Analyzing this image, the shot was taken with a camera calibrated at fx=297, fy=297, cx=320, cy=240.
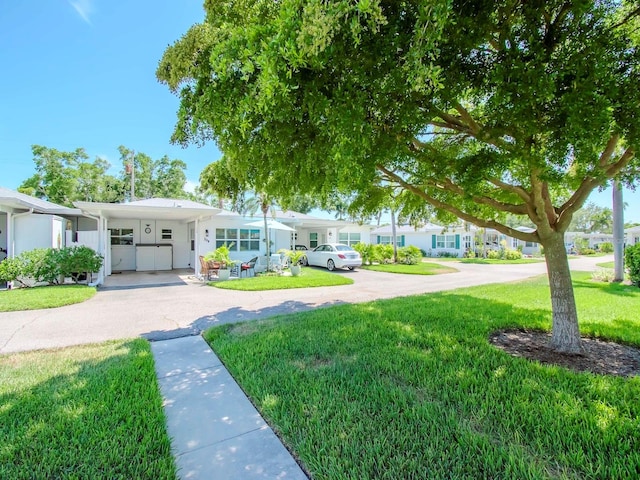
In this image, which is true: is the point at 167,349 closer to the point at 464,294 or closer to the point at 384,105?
the point at 384,105

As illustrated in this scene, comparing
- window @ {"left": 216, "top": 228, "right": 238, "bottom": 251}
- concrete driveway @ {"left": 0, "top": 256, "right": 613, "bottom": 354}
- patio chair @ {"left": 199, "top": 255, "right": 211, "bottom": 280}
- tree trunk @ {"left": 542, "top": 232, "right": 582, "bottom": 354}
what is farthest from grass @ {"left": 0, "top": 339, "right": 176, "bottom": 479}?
window @ {"left": 216, "top": 228, "right": 238, "bottom": 251}

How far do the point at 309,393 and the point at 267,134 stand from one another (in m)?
3.15

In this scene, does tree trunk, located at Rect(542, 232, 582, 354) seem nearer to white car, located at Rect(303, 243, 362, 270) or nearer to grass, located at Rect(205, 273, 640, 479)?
grass, located at Rect(205, 273, 640, 479)

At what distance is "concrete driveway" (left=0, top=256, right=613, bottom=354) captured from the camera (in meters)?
5.76

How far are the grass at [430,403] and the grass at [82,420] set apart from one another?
1.05 m

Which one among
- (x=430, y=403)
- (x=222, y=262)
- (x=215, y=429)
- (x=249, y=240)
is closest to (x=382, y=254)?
(x=249, y=240)

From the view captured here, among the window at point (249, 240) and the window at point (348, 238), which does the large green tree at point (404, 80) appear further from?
the window at point (348, 238)

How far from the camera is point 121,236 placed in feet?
54.6

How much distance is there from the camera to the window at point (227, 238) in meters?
17.1

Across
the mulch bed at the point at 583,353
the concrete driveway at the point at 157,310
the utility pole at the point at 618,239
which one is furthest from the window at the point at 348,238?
the mulch bed at the point at 583,353

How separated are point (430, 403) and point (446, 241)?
108 feet

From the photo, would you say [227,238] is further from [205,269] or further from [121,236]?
[121,236]

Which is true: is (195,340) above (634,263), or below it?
below

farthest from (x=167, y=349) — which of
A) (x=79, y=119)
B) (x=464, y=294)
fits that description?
(x=79, y=119)
